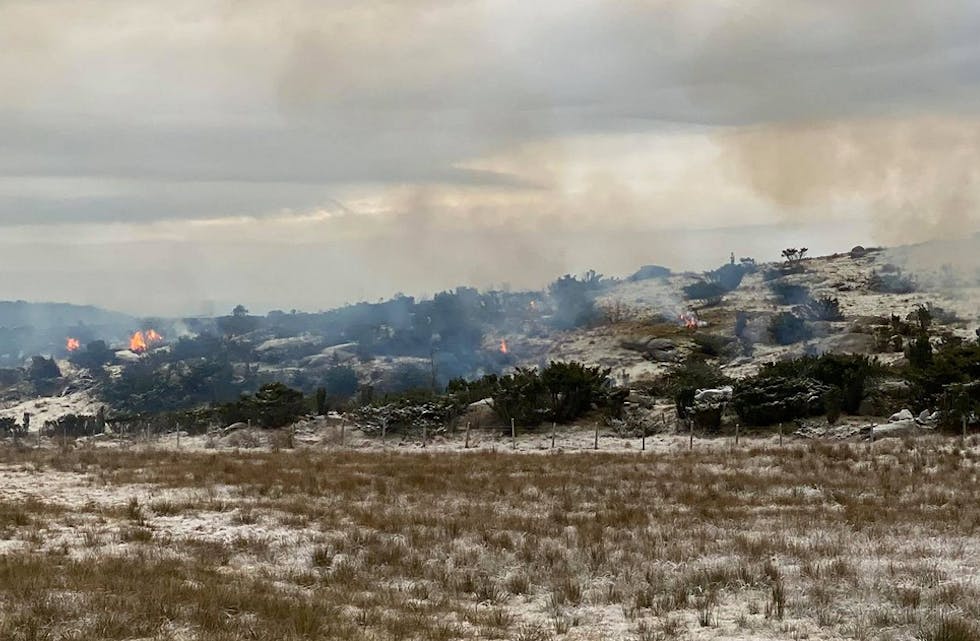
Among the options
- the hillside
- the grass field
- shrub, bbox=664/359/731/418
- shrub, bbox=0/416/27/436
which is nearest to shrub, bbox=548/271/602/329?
the hillside

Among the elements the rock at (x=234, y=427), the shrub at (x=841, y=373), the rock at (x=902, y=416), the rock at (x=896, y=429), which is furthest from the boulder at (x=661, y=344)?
the rock at (x=896, y=429)

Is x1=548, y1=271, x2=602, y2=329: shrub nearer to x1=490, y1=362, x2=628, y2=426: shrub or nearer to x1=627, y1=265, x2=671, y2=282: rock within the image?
x1=627, y1=265, x2=671, y2=282: rock

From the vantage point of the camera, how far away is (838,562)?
461 inches

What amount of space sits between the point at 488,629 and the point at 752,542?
18.4 feet

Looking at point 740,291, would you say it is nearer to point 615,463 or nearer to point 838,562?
point 615,463

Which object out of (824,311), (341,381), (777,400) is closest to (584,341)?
(824,311)

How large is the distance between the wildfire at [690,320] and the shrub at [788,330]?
7.33 metres

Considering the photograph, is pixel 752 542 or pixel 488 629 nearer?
pixel 488 629

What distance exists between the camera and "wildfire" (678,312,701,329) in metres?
67.3

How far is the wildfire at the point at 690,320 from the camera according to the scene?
67.3m

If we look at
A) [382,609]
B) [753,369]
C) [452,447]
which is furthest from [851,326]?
[382,609]

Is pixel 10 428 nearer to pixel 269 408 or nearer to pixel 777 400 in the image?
pixel 269 408

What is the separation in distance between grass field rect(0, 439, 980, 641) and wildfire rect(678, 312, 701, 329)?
43510 millimetres

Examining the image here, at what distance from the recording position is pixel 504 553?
1317 cm
